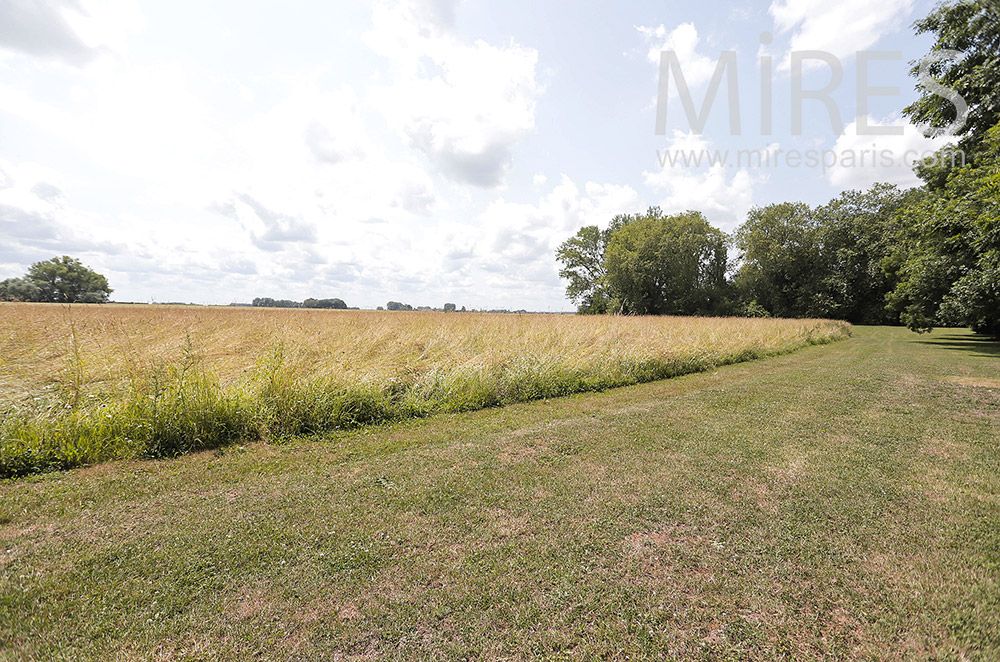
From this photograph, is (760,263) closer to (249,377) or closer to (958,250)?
(958,250)

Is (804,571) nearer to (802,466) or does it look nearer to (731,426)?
(802,466)

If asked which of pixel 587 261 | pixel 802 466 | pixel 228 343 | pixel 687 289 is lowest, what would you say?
pixel 802 466

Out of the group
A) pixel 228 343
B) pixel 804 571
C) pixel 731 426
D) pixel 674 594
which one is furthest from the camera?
pixel 228 343

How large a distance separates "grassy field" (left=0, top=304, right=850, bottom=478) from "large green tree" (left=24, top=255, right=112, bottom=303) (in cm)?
4230

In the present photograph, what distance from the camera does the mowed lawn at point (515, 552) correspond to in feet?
5.93

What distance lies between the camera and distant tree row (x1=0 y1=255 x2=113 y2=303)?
35.1 meters

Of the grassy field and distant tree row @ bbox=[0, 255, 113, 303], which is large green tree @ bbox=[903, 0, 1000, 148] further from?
distant tree row @ bbox=[0, 255, 113, 303]

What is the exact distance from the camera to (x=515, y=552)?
246cm

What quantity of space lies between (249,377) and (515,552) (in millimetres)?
5086

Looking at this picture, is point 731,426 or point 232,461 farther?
point 731,426

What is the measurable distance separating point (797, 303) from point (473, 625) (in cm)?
5319

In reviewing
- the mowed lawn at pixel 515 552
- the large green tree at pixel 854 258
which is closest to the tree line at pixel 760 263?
the large green tree at pixel 854 258

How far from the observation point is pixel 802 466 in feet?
12.6

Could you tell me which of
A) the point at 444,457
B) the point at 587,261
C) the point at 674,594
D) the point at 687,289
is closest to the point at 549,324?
the point at 444,457
